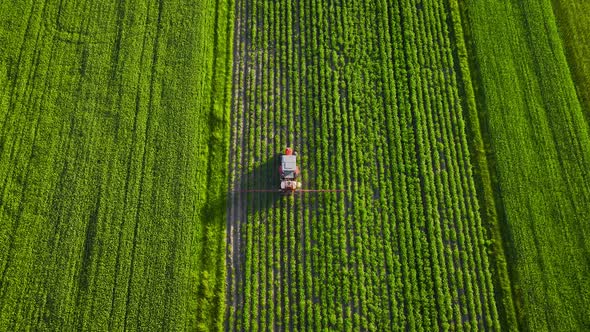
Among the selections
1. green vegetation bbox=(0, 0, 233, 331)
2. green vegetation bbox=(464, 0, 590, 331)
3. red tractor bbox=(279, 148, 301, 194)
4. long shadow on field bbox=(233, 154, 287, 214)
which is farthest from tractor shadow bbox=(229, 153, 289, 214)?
green vegetation bbox=(464, 0, 590, 331)

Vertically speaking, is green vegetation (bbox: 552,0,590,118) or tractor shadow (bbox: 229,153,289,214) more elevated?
green vegetation (bbox: 552,0,590,118)

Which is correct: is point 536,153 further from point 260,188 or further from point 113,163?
point 113,163

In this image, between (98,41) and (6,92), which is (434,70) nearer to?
(98,41)

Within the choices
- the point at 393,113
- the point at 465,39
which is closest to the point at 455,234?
the point at 393,113

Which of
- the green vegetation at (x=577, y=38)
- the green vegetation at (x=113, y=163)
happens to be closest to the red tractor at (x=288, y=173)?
the green vegetation at (x=113, y=163)

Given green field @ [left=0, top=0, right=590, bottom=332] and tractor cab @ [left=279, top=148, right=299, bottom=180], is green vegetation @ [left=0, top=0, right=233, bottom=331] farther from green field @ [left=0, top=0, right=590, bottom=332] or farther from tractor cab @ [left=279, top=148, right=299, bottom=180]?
tractor cab @ [left=279, top=148, right=299, bottom=180]

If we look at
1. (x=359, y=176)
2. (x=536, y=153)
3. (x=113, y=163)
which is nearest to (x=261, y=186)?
(x=359, y=176)
